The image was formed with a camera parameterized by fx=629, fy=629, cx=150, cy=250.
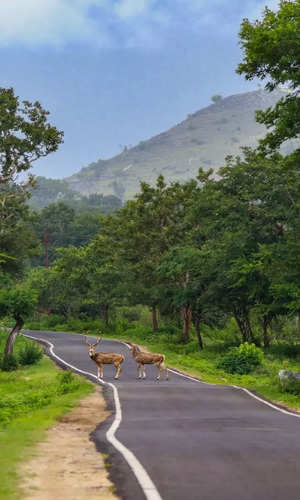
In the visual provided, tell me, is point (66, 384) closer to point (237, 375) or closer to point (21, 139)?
point (237, 375)

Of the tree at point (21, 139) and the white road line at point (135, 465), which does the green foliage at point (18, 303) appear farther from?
the white road line at point (135, 465)

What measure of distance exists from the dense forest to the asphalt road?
4.24 meters

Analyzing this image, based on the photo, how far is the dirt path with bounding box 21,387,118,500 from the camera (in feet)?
24.4

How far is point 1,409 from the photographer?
18438 mm

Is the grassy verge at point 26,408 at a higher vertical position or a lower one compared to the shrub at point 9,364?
lower

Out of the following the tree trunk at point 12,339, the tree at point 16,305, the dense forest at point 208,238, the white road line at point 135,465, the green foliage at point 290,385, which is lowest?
the green foliage at point 290,385

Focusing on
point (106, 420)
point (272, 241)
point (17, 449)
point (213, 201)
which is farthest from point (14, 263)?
point (17, 449)

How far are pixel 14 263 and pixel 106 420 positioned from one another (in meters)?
49.2

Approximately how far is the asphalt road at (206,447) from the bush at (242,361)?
1187 centimetres

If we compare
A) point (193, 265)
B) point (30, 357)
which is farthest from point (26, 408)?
point (193, 265)

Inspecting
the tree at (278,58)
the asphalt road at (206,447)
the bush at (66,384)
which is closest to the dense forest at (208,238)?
the tree at (278,58)

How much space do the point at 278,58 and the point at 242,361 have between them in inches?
681

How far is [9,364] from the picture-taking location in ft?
119

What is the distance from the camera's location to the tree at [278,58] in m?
21.3
